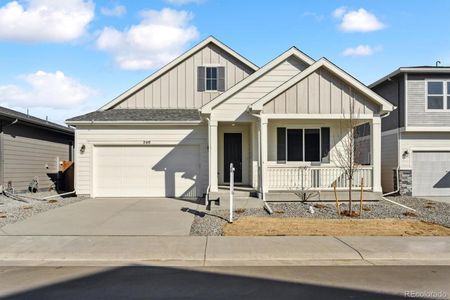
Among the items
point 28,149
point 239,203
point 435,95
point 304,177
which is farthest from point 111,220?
point 435,95

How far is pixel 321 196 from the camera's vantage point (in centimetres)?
1545

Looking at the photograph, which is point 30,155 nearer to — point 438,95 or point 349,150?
point 349,150

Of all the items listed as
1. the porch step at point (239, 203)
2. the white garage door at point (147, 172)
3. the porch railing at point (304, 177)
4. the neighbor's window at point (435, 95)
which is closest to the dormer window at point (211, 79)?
the white garage door at point (147, 172)

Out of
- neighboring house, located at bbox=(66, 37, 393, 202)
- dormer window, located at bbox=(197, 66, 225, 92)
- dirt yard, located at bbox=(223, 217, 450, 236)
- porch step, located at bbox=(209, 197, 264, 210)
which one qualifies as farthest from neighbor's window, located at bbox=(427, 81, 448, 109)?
porch step, located at bbox=(209, 197, 264, 210)

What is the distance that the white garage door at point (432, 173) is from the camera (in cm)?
2017

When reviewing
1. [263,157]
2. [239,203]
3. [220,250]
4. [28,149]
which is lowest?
[220,250]

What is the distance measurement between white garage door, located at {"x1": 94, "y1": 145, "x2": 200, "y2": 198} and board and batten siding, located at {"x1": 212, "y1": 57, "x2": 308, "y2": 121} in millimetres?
3008

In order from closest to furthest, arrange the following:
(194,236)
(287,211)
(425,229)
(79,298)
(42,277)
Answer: (79,298) < (42,277) < (194,236) < (425,229) < (287,211)

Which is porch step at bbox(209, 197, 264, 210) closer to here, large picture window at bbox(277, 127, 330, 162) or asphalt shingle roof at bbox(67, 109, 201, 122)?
large picture window at bbox(277, 127, 330, 162)

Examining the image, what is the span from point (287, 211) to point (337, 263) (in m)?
5.67

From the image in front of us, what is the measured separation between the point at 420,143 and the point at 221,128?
357 inches

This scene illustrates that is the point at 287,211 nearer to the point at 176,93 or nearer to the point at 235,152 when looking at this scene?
the point at 235,152

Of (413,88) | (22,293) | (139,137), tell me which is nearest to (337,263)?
(22,293)

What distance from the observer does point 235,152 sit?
61.5 ft
